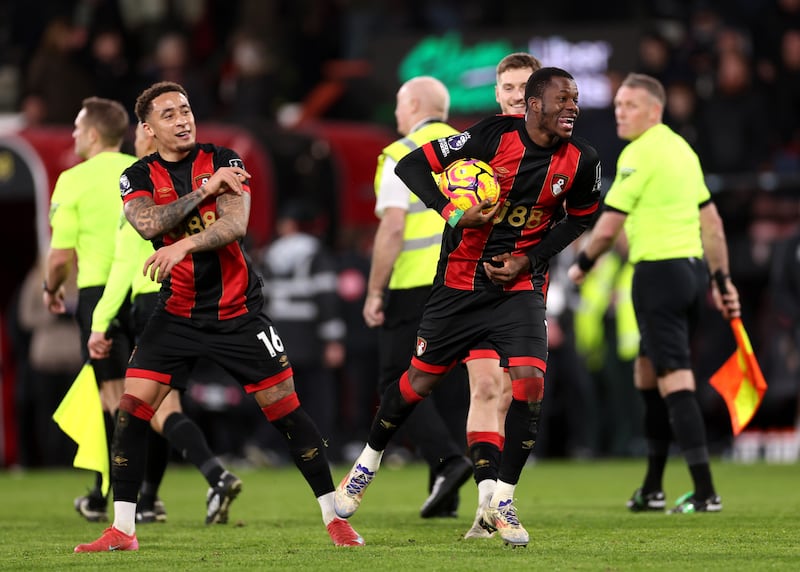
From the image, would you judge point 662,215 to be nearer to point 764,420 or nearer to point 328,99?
point 764,420

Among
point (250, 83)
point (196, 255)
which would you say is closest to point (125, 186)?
point (196, 255)

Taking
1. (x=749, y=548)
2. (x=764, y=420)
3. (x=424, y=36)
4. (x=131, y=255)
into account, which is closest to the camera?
(x=749, y=548)

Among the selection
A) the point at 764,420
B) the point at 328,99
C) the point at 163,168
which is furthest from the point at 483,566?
the point at 328,99

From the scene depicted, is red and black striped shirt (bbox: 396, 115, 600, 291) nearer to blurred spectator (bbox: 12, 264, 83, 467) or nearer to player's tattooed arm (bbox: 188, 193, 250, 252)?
player's tattooed arm (bbox: 188, 193, 250, 252)

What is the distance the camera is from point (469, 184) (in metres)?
7.38

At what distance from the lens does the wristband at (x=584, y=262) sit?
9.45 meters

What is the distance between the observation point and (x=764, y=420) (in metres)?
16.8

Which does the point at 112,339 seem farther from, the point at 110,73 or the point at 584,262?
the point at 110,73

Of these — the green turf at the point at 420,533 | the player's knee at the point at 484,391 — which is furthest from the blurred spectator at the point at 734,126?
the player's knee at the point at 484,391

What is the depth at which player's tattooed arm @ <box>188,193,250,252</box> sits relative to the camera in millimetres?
7273

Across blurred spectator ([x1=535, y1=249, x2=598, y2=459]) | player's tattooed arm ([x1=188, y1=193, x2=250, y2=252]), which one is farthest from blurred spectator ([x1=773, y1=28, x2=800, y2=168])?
player's tattooed arm ([x1=188, y1=193, x2=250, y2=252])

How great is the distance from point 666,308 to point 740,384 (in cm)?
97

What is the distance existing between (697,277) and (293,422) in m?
3.14

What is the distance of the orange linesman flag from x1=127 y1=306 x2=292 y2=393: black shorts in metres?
3.55
